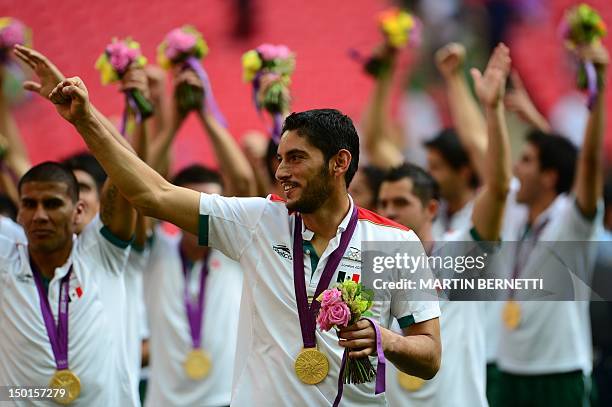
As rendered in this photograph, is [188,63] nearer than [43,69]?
No

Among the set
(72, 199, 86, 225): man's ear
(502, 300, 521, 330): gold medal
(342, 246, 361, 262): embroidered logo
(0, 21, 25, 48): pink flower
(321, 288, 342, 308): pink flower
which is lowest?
(321, 288, 342, 308): pink flower

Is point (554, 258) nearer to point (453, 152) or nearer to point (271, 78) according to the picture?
point (453, 152)

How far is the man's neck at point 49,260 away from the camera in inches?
222

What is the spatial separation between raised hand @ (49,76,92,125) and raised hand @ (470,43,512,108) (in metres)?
2.69

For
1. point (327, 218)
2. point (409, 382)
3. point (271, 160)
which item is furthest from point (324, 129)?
point (271, 160)

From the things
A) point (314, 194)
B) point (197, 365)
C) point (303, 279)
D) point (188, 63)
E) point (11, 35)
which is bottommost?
point (197, 365)

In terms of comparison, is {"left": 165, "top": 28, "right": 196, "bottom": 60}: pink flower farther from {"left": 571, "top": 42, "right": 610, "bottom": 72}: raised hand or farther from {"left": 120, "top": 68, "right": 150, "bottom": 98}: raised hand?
{"left": 571, "top": 42, "right": 610, "bottom": 72}: raised hand

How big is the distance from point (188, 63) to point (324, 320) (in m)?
2.85

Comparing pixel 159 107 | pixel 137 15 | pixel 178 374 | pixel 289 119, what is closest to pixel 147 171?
pixel 289 119

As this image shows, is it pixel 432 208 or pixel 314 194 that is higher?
pixel 432 208

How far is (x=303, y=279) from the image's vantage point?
462 centimetres

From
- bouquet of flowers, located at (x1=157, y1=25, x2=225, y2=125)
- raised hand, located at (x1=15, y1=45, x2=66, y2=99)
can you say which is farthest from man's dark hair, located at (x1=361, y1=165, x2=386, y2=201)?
raised hand, located at (x1=15, y1=45, x2=66, y2=99)

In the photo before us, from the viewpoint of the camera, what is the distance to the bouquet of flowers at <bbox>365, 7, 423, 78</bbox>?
7.74 metres

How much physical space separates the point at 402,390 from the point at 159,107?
3037 millimetres
